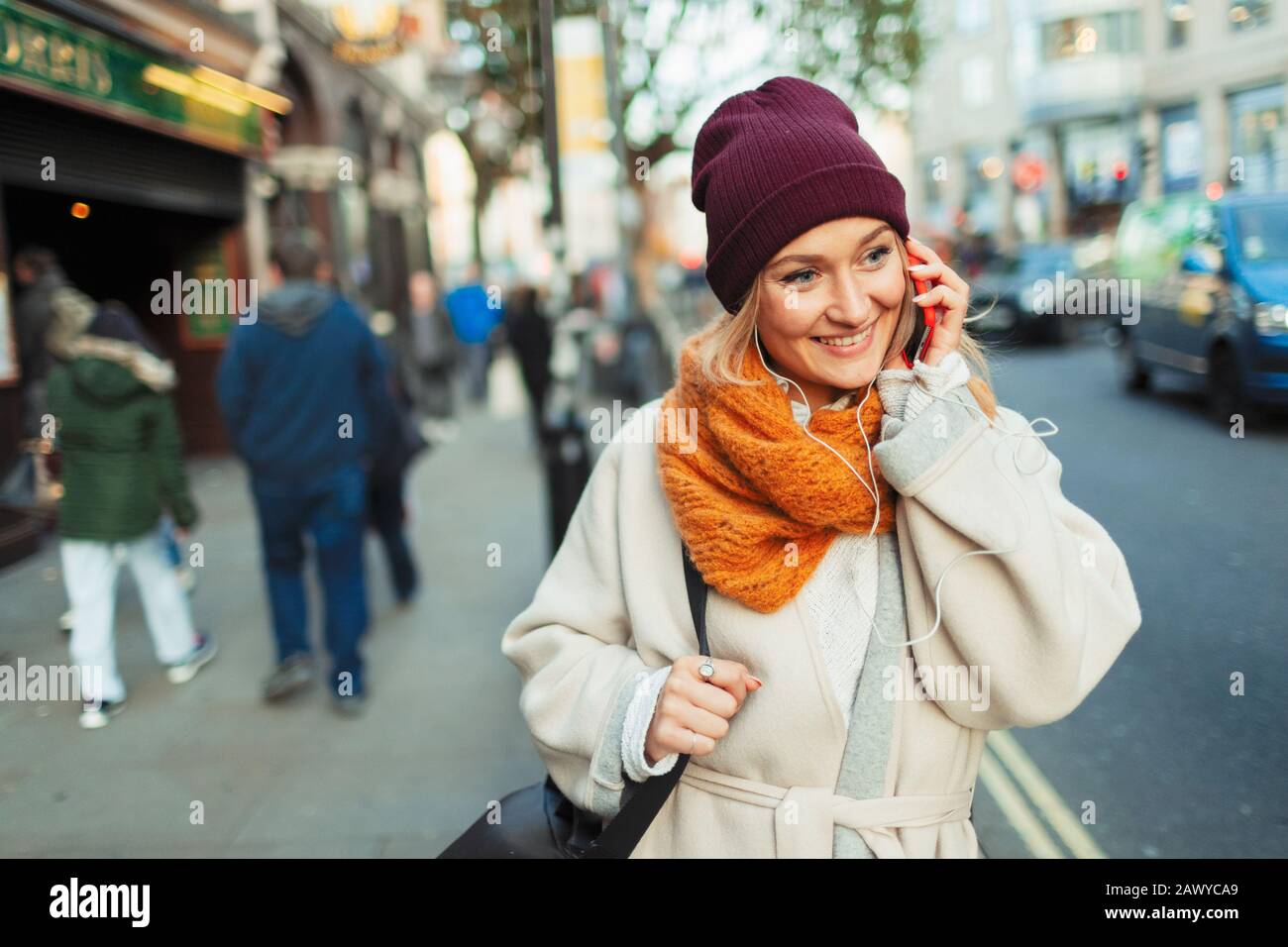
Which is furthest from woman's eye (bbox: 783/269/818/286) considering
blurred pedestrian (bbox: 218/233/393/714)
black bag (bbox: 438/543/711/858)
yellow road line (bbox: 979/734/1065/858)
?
blurred pedestrian (bbox: 218/233/393/714)

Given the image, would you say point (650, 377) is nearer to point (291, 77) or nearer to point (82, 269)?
point (291, 77)

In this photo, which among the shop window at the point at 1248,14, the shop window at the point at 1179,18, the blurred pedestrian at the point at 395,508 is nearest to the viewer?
the shop window at the point at 1248,14

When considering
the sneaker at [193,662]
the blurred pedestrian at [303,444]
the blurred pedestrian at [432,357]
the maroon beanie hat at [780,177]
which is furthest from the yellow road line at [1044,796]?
the blurred pedestrian at [432,357]

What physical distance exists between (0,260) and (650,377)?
11.6 metres

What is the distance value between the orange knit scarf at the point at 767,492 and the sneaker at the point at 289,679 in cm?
372

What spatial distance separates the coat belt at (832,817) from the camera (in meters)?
1.53

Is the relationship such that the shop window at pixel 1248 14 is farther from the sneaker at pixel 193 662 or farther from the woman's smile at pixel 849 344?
the sneaker at pixel 193 662

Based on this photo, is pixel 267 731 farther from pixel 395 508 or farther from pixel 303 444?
pixel 395 508

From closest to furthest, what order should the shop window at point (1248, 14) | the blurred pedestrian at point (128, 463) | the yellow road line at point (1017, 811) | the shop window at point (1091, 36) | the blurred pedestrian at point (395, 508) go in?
1. the shop window at point (1248, 14)
2. the shop window at point (1091, 36)
3. the yellow road line at point (1017, 811)
4. the blurred pedestrian at point (128, 463)
5. the blurred pedestrian at point (395, 508)

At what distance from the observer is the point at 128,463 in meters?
4.55

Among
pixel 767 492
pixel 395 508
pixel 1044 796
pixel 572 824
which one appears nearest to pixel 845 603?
pixel 767 492

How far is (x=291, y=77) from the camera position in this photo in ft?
44.0

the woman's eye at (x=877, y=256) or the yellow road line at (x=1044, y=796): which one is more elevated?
the woman's eye at (x=877, y=256)
